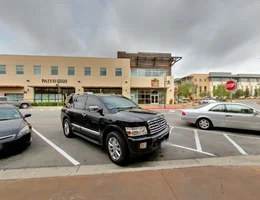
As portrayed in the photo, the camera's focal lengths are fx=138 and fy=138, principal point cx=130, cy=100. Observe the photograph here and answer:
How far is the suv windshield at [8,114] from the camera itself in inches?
188

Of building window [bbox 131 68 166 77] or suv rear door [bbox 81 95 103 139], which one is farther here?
building window [bbox 131 68 166 77]

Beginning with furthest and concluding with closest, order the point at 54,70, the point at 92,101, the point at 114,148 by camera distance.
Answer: the point at 54,70, the point at 92,101, the point at 114,148

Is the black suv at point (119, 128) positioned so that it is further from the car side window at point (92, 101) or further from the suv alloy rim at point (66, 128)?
the suv alloy rim at point (66, 128)

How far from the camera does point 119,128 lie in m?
3.45

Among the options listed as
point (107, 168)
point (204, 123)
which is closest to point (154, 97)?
point (204, 123)

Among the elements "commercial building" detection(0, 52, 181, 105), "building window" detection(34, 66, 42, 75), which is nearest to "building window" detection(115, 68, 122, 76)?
"commercial building" detection(0, 52, 181, 105)

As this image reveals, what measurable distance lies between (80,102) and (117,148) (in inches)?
102

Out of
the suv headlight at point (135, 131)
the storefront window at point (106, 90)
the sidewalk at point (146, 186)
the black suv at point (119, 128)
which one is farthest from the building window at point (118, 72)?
the sidewalk at point (146, 186)

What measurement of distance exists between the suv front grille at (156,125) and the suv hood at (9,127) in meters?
3.84

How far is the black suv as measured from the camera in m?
3.29

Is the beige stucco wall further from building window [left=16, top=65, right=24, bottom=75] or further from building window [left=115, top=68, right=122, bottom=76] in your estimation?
building window [left=115, top=68, right=122, bottom=76]

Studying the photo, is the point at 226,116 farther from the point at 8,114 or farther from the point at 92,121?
the point at 8,114

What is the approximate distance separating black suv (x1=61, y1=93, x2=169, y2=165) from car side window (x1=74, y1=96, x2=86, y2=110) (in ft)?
0.16

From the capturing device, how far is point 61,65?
25.9m
